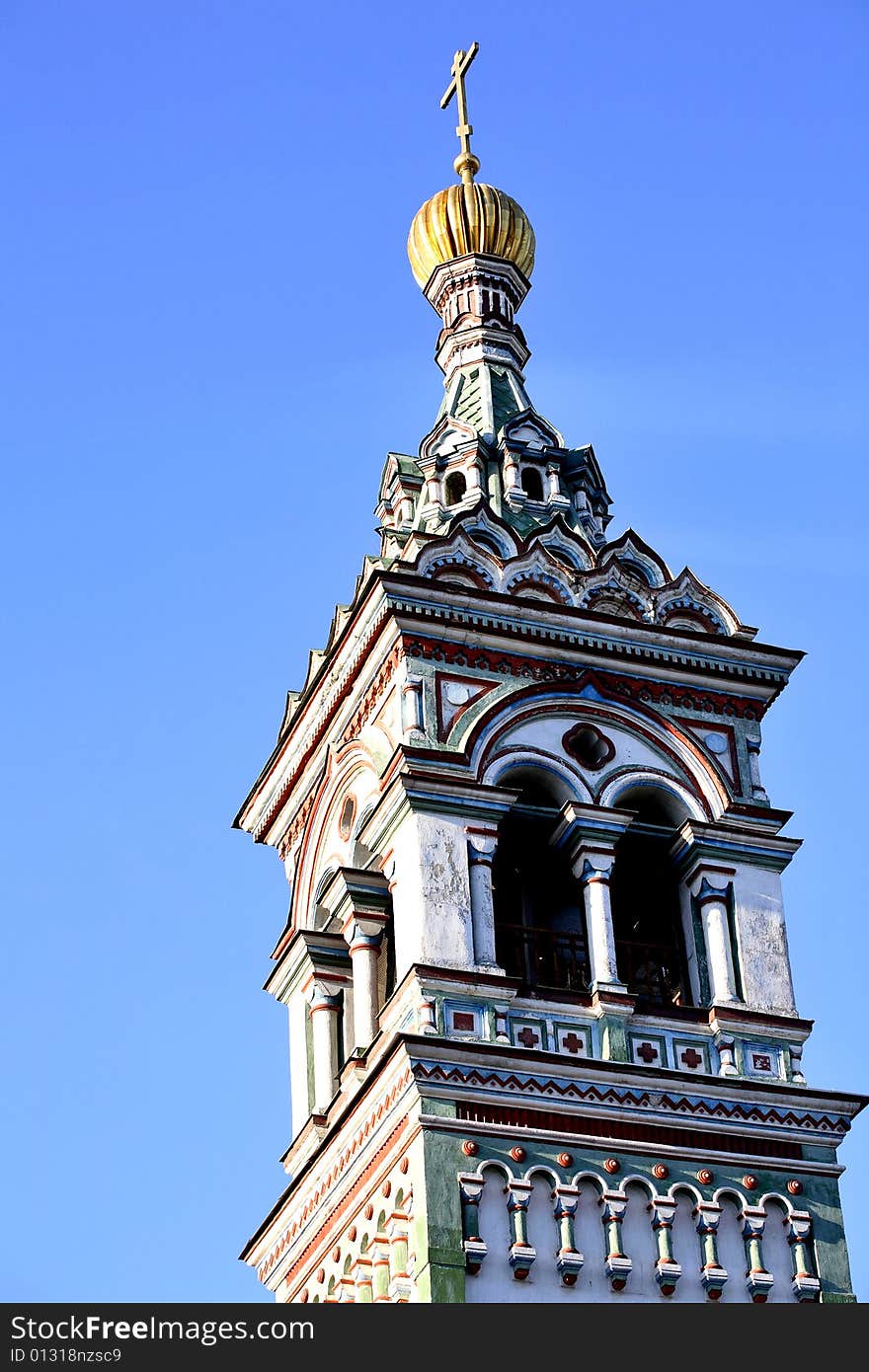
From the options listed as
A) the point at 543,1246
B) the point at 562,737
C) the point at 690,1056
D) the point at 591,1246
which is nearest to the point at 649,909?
the point at 562,737

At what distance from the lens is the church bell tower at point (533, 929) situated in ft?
71.2

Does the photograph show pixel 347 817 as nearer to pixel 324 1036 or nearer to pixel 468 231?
pixel 324 1036

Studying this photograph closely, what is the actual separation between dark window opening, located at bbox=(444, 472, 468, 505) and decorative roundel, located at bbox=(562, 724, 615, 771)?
10.3ft

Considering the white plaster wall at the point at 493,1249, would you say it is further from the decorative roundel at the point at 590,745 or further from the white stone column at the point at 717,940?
the decorative roundel at the point at 590,745

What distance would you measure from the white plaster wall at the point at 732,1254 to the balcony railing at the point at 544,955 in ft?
7.13

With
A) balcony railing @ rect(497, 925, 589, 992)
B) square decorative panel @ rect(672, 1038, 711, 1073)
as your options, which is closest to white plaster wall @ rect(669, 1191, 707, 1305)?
square decorative panel @ rect(672, 1038, 711, 1073)

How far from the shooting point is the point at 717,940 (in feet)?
77.5

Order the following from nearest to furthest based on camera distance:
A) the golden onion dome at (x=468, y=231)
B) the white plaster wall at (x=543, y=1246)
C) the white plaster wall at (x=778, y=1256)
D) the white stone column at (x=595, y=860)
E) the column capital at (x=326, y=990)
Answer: the white plaster wall at (x=543, y=1246) → the white plaster wall at (x=778, y=1256) → the white stone column at (x=595, y=860) → the column capital at (x=326, y=990) → the golden onion dome at (x=468, y=231)

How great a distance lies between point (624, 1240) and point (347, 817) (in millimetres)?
4781

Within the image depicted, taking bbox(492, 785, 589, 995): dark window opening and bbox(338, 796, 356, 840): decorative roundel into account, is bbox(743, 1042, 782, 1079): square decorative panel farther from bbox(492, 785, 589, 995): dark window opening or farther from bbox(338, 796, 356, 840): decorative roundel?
bbox(338, 796, 356, 840): decorative roundel

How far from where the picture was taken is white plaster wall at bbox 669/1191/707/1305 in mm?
21562

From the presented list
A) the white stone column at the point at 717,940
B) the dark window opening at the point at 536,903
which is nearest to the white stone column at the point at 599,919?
the dark window opening at the point at 536,903

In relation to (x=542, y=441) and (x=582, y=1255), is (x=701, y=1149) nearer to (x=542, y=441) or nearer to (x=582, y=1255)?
(x=582, y=1255)
